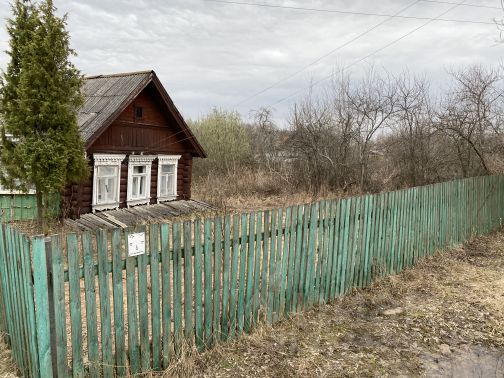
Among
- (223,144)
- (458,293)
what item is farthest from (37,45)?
(223,144)

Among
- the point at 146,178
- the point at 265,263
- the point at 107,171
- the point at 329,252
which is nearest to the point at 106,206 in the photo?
the point at 107,171

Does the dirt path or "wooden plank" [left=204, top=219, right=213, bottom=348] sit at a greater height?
"wooden plank" [left=204, top=219, right=213, bottom=348]

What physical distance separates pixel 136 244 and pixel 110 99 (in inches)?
419

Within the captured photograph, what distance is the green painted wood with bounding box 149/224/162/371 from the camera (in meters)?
3.71

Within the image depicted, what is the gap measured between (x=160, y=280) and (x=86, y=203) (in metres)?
9.02

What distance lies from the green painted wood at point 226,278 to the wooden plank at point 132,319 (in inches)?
41.5

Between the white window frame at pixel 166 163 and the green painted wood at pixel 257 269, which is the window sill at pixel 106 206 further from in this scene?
the green painted wood at pixel 257 269

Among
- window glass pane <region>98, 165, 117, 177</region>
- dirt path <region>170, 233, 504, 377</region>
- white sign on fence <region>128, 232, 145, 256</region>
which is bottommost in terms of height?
dirt path <region>170, 233, 504, 377</region>

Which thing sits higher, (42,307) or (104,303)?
(42,307)

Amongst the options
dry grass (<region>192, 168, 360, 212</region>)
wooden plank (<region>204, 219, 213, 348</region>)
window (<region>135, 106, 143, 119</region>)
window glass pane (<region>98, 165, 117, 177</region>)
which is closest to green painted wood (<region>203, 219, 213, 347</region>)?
wooden plank (<region>204, 219, 213, 348</region>)

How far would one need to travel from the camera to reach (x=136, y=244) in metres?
3.57

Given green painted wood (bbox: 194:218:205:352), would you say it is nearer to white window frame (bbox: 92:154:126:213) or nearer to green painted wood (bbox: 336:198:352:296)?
green painted wood (bbox: 336:198:352:296)

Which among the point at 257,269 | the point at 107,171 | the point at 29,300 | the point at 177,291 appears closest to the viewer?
the point at 29,300

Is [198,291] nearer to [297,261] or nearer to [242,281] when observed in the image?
[242,281]
